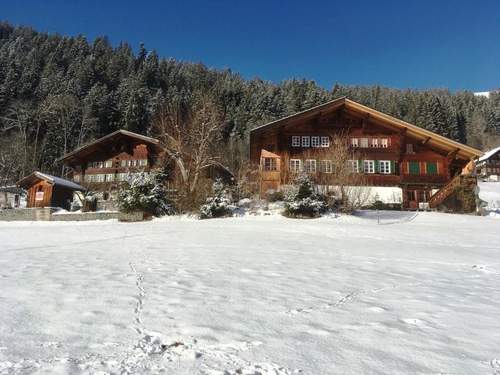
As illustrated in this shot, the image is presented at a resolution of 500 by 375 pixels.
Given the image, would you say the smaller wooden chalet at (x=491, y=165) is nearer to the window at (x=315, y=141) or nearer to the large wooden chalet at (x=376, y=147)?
the large wooden chalet at (x=376, y=147)

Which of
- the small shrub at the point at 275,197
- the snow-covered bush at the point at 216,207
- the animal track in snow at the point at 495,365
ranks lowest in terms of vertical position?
the animal track in snow at the point at 495,365

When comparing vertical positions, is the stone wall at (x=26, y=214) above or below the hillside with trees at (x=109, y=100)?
below

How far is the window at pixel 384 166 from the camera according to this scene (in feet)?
121

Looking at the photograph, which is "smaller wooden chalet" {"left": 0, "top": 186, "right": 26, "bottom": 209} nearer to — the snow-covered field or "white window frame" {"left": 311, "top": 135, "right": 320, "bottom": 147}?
"white window frame" {"left": 311, "top": 135, "right": 320, "bottom": 147}

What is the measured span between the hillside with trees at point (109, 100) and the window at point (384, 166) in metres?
16.5

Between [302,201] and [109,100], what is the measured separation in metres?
55.1

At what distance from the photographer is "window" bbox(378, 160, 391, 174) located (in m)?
36.9

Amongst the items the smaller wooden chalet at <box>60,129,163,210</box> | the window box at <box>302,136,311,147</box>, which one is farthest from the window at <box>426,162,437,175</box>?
the smaller wooden chalet at <box>60,129,163,210</box>

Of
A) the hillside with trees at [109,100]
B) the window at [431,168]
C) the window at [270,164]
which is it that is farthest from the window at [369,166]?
the hillside with trees at [109,100]

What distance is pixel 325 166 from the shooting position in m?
26.7

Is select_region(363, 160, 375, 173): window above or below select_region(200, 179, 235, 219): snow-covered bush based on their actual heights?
above

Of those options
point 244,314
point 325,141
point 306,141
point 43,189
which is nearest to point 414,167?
point 325,141

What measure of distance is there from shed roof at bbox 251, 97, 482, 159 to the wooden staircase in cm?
679

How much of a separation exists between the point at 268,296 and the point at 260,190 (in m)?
24.7
